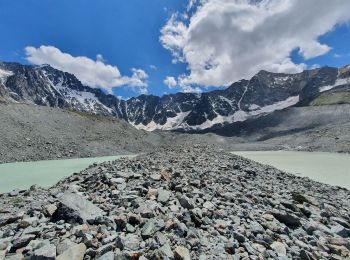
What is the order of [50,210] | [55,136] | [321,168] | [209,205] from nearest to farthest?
1. [50,210]
2. [209,205]
3. [321,168]
4. [55,136]

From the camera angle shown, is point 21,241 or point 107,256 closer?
→ point 107,256

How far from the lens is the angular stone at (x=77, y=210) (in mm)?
11539

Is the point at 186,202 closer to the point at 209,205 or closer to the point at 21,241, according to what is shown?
the point at 209,205

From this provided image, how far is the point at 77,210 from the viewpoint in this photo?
11.9 m

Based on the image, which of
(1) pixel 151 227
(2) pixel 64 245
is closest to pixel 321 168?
(1) pixel 151 227

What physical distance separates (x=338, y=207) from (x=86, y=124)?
93.5 metres

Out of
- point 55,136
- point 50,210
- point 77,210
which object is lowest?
point 50,210

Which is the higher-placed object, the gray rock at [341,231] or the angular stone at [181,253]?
the angular stone at [181,253]

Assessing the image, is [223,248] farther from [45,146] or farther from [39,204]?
[45,146]

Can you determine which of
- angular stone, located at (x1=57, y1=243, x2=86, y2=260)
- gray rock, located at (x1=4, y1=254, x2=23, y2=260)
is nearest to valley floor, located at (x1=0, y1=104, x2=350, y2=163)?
gray rock, located at (x1=4, y1=254, x2=23, y2=260)

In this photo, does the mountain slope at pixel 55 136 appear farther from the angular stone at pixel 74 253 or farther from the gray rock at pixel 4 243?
the angular stone at pixel 74 253

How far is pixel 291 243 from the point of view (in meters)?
11.8

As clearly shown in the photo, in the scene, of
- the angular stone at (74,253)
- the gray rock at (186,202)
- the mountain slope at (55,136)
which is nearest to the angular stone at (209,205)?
the gray rock at (186,202)

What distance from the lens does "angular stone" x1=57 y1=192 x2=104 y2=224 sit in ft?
37.9
